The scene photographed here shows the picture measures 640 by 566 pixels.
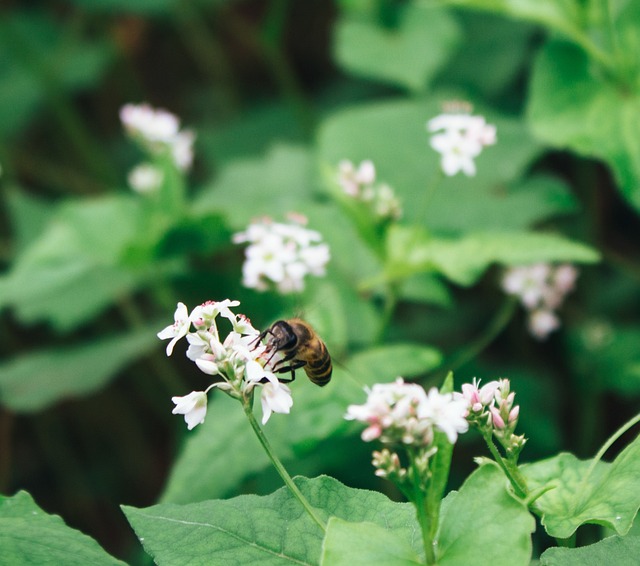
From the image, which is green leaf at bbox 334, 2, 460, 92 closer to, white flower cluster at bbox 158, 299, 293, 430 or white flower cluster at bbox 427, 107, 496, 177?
white flower cluster at bbox 427, 107, 496, 177

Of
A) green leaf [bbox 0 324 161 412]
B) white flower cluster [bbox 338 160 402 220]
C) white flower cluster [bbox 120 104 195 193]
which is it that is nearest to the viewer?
white flower cluster [bbox 338 160 402 220]

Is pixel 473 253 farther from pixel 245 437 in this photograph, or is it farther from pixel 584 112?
pixel 245 437

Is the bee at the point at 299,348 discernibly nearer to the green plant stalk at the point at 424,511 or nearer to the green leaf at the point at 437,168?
the green plant stalk at the point at 424,511

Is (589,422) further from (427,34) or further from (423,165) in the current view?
(427,34)

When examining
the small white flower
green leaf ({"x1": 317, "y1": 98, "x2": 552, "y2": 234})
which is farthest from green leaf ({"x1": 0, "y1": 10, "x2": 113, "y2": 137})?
the small white flower

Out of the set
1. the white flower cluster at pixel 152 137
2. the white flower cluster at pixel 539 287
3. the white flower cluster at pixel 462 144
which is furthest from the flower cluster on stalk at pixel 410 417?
the white flower cluster at pixel 152 137

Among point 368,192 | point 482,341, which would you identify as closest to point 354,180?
point 368,192
